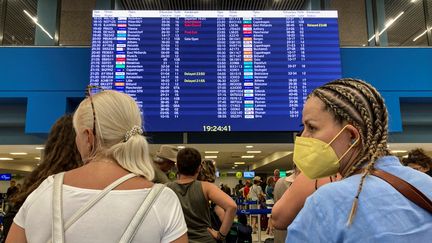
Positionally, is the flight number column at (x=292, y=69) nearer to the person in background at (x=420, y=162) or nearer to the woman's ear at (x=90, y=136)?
the person in background at (x=420, y=162)

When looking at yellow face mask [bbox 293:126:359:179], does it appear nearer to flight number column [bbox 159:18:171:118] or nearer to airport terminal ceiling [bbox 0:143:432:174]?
airport terminal ceiling [bbox 0:143:432:174]

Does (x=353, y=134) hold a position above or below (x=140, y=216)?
above

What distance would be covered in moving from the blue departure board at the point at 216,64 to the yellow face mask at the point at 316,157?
4277mm

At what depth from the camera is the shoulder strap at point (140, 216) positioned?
1.08 metres

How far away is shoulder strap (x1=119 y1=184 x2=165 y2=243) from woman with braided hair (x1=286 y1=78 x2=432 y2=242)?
0.44 m

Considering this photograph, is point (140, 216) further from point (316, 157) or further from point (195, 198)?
point (195, 198)

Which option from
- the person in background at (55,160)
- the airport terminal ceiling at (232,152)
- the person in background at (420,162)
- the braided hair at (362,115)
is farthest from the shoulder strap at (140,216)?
the person in background at (420,162)

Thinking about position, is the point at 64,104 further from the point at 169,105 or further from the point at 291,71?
the point at 291,71

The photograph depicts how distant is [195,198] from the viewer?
2.58 metres

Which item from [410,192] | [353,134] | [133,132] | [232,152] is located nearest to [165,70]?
[133,132]

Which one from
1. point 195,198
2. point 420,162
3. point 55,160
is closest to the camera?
point 55,160

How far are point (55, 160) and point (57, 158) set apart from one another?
0.5 inches

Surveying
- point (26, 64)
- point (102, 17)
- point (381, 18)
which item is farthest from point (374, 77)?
point (26, 64)

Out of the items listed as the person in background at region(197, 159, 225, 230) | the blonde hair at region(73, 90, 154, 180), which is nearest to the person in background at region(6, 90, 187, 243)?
the blonde hair at region(73, 90, 154, 180)
